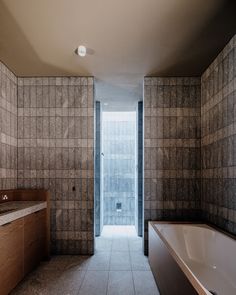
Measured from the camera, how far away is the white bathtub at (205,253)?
7.51ft

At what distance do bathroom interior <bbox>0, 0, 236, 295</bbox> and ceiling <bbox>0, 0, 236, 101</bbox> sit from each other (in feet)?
0.05

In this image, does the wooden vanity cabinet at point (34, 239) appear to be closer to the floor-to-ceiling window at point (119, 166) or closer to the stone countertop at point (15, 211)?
the stone countertop at point (15, 211)

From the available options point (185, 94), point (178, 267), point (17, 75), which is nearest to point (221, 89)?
point (185, 94)

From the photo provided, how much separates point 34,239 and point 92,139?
146cm

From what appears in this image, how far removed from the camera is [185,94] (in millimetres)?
3766

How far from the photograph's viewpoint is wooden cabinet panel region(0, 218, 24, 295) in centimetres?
230

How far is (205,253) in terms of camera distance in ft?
9.33

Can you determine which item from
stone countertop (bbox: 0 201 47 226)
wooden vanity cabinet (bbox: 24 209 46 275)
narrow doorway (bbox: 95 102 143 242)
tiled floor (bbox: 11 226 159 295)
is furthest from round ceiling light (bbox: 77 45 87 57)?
narrow doorway (bbox: 95 102 143 242)

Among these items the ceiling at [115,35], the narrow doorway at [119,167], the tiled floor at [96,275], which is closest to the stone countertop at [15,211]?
the tiled floor at [96,275]

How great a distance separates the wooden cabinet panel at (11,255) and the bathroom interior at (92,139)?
17 mm

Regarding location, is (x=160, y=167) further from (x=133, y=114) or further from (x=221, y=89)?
(x=133, y=114)

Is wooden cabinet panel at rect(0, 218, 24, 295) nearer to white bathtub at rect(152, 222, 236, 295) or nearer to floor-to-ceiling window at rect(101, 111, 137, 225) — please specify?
white bathtub at rect(152, 222, 236, 295)

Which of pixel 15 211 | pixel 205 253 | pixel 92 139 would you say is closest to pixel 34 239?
pixel 15 211

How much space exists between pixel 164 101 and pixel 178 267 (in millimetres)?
2436
